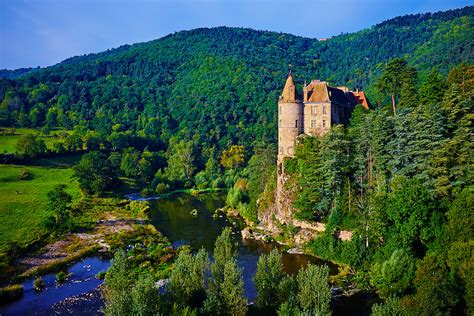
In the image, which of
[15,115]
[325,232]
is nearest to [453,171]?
[325,232]

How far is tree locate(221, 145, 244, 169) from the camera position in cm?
13312

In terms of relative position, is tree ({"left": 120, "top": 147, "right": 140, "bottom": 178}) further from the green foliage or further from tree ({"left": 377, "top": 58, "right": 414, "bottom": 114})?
the green foliage

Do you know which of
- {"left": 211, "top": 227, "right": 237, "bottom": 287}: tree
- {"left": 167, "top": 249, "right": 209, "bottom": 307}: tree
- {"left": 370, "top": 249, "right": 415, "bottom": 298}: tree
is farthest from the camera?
{"left": 370, "top": 249, "right": 415, "bottom": 298}: tree

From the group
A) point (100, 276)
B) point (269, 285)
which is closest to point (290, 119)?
point (269, 285)

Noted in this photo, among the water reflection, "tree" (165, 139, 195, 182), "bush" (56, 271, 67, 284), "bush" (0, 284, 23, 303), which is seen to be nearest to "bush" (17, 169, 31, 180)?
the water reflection

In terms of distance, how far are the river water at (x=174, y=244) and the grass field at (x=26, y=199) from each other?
1388 centimetres

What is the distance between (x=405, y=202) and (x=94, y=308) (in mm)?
35811

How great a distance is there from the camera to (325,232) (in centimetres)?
5666

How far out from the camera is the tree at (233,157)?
13312 cm

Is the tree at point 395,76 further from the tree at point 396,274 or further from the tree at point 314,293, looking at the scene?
the tree at point 314,293

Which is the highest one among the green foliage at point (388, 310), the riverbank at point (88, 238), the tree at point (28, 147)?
the tree at point (28, 147)

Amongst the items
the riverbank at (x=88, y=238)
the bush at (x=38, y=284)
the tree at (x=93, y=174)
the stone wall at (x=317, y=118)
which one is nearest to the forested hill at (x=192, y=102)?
the tree at (x=93, y=174)

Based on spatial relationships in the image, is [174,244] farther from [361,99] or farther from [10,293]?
[361,99]

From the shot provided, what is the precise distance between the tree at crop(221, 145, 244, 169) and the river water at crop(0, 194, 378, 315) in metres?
42.6
